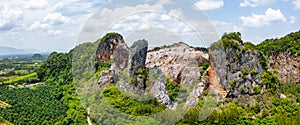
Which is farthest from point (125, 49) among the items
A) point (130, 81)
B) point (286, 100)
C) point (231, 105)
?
point (286, 100)

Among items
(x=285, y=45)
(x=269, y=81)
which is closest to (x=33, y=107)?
(x=269, y=81)

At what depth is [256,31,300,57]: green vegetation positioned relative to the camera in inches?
1012

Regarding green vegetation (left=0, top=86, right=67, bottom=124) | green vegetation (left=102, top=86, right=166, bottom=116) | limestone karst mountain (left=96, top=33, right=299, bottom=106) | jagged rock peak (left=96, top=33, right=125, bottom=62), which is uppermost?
jagged rock peak (left=96, top=33, right=125, bottom=62)

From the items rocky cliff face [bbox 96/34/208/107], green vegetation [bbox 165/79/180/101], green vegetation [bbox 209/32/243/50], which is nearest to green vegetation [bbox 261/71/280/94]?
green vegetation [bbox 209/32/243/50]

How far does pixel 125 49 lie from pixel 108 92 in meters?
3.63

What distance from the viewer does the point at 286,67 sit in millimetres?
26031

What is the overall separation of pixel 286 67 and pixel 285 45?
2004 mm

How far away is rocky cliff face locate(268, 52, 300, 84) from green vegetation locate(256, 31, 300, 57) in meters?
0.36

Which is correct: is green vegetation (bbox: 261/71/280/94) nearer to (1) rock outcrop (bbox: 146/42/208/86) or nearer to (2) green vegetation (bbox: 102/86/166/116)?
(1) rock outcrop (bbox: 146/42/208/86)

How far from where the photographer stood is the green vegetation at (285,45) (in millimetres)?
25716

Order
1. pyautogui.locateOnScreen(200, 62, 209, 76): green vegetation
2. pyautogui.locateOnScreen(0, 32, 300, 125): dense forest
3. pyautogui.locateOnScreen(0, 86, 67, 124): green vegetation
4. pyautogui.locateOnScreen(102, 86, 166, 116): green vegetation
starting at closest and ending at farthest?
1. pyautogui.locateOnScreen(102, 86, 166, 116): green vegetation
2. pyautogui.locateOnScreen(0, 32, 300, 125): dense forest
3. pyautogui.locateOnScreen(200, 62, 209, 76): green vegetation
4. pyautogui.locateOnScreen(0, 86, 67, 124): green vegetation

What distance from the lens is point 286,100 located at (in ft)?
45.6

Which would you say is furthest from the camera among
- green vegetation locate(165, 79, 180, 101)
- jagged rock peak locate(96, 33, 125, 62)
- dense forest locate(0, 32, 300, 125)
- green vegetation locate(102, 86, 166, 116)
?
jagged rock peak locate(96, 33, 125, 62)

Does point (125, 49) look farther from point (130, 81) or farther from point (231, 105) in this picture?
point (231, 105)
